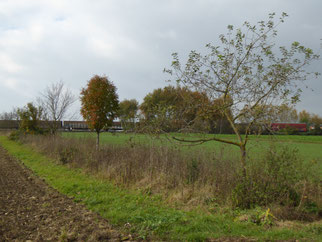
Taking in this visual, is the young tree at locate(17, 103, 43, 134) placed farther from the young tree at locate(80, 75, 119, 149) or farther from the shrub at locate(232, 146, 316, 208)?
the shrub at locate(232, 146, 316, 208)

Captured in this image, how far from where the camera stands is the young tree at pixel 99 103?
15289mm

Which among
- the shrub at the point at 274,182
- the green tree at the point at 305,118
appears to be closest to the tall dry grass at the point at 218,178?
the shrub at the point at 274,182

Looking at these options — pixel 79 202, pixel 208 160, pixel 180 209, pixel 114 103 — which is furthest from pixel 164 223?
pixel 114 103

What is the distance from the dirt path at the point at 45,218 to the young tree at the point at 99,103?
7048 millimetres

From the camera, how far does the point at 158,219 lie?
17.8 ft

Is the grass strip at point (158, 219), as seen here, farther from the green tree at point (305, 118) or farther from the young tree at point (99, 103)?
the green tree at point (305, 118)

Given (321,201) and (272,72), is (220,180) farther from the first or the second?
(272,72)

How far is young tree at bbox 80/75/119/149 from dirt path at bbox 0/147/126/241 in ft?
23.1

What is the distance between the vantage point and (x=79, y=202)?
700 centimetres

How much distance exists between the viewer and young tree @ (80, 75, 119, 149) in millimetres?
15289

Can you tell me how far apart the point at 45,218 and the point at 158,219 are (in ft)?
8.11

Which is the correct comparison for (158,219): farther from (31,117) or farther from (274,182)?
(31,117)

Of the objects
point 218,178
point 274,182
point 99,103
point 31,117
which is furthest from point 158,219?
point 31,117

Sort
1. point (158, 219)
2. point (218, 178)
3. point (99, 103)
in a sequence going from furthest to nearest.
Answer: point (99, 103)
point (218, 178)
point (158, 219)
